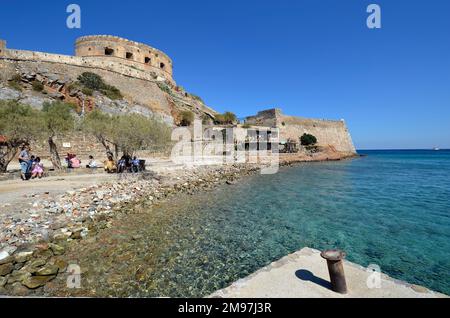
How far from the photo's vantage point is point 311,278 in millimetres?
4008

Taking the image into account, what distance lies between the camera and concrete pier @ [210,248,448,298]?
140 inches

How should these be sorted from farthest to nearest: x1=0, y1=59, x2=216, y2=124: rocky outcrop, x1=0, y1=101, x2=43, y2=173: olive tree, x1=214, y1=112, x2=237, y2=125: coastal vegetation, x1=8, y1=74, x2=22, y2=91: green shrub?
x1=214, y1=112, x2=237, y2=125: coastal vegetation
x1=0, y1=59, x2=216, y2=124: rocky outcrop
x1=8, y1=74, x2=22, y2=91: green shrub
x1=0, y1=101, x2=43, y2=173: olive tree

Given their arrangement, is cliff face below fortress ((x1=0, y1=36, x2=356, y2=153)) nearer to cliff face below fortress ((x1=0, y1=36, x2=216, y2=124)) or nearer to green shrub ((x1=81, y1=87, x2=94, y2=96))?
cliff face below fortress ((x1=0, y1=36, x2=216, y2=124))

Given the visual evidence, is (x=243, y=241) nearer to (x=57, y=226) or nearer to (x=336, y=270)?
(x=336, y=270)

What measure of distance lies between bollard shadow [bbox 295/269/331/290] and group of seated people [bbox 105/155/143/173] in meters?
14.5

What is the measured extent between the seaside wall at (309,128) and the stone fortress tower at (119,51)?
21772mm

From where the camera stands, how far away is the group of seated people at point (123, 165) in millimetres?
16453

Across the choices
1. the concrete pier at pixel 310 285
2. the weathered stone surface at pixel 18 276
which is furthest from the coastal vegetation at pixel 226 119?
the concrete pier at pixel 310 285

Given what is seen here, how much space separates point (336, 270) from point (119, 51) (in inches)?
1789

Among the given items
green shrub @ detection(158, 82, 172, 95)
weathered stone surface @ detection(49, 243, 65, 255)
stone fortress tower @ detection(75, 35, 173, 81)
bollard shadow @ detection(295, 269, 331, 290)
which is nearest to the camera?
bollard shadow @ detection(295, 269, 331, 290)

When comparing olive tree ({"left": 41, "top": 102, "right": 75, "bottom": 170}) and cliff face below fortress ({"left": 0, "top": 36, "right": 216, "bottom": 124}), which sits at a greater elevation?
cliff face below fortress ({"left": 0, "top": 36, "right": 216, "bottom": 124})
